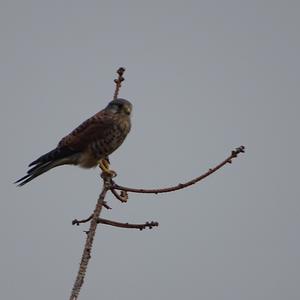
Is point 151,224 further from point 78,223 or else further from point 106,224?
point 78,223

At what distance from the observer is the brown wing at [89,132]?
5.26 metres

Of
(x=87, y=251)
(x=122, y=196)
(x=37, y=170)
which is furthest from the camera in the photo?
(x=37, y=170)

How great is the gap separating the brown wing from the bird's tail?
0.10 metres

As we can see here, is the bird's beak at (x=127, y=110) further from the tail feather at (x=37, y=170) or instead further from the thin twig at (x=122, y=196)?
the thin twig at (x=122, y=196)

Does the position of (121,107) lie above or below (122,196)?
above

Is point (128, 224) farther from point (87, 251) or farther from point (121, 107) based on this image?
point (121, 107)

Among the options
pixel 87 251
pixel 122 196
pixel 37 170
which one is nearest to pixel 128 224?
pixel 87 251

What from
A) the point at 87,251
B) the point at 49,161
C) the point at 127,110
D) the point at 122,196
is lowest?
the point at 87,251

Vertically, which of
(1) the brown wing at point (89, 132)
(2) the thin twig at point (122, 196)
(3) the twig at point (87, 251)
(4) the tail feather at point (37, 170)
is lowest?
(3) the twig at point (87, 251)

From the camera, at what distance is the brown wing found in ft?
17.3

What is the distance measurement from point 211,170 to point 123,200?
0.72 m

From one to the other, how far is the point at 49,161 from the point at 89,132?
0.64m

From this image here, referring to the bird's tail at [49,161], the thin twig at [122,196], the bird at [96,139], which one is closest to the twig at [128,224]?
the thin twig at [122,196]

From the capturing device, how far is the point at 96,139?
5324mm
